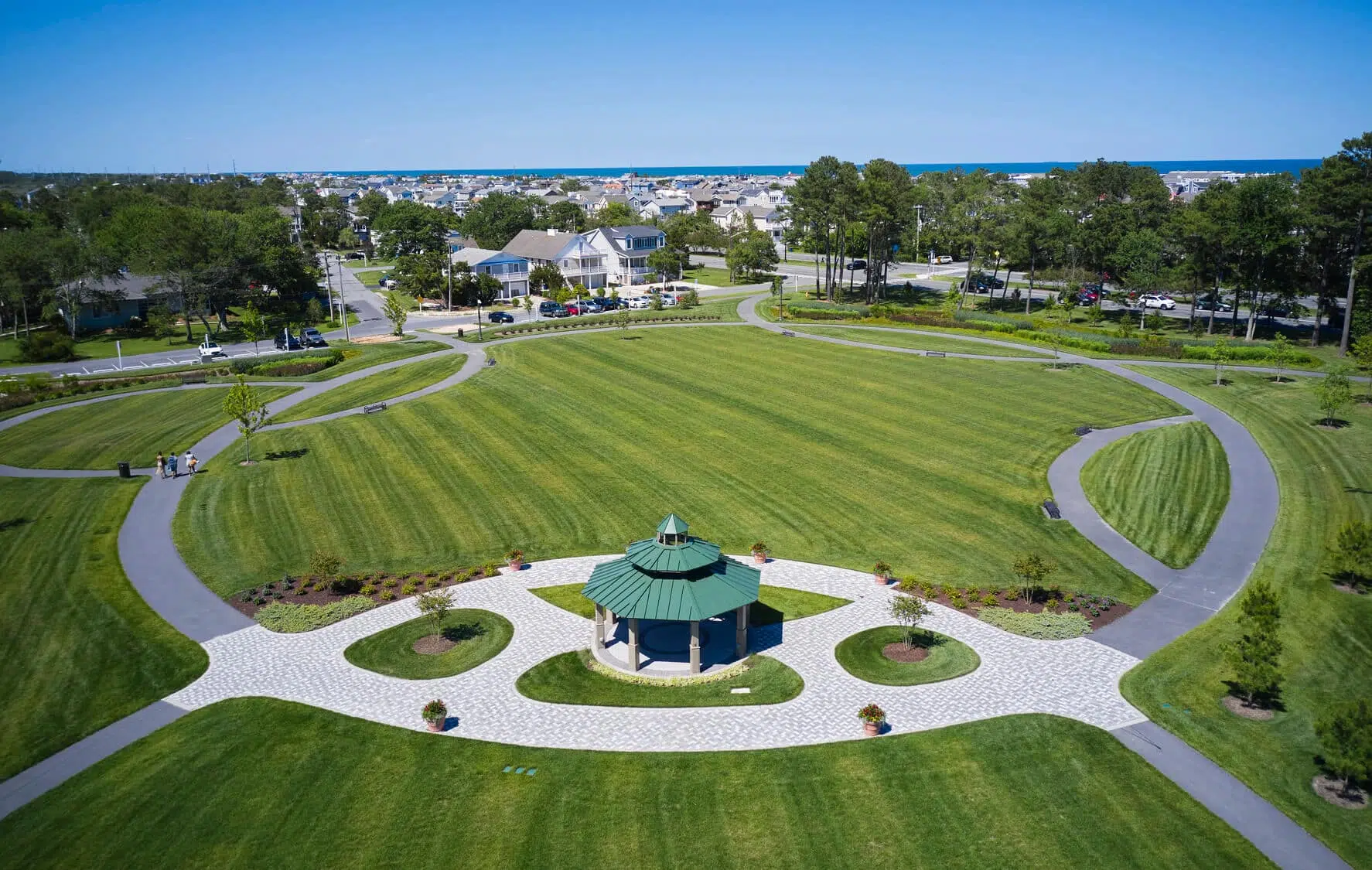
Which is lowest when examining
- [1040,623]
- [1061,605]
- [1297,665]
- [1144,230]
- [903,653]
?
[903,653]

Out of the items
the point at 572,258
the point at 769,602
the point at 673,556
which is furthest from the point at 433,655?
the point at 572,258

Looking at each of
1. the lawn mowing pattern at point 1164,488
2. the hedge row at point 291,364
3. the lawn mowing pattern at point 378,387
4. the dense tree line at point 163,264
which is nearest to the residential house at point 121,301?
the dense tree line at point 163,264

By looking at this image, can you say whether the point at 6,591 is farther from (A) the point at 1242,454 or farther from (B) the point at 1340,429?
(B) the point at 1340,429

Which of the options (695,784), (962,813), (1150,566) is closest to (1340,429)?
(1150,566)

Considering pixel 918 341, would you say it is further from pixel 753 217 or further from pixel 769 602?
pixel 753 217

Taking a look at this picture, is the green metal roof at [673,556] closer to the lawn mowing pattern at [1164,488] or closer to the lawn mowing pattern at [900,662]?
the lawn mowing pattern at [900,662]

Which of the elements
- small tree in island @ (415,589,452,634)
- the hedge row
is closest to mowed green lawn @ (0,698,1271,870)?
small tree in island @ (415,589,452,634)
